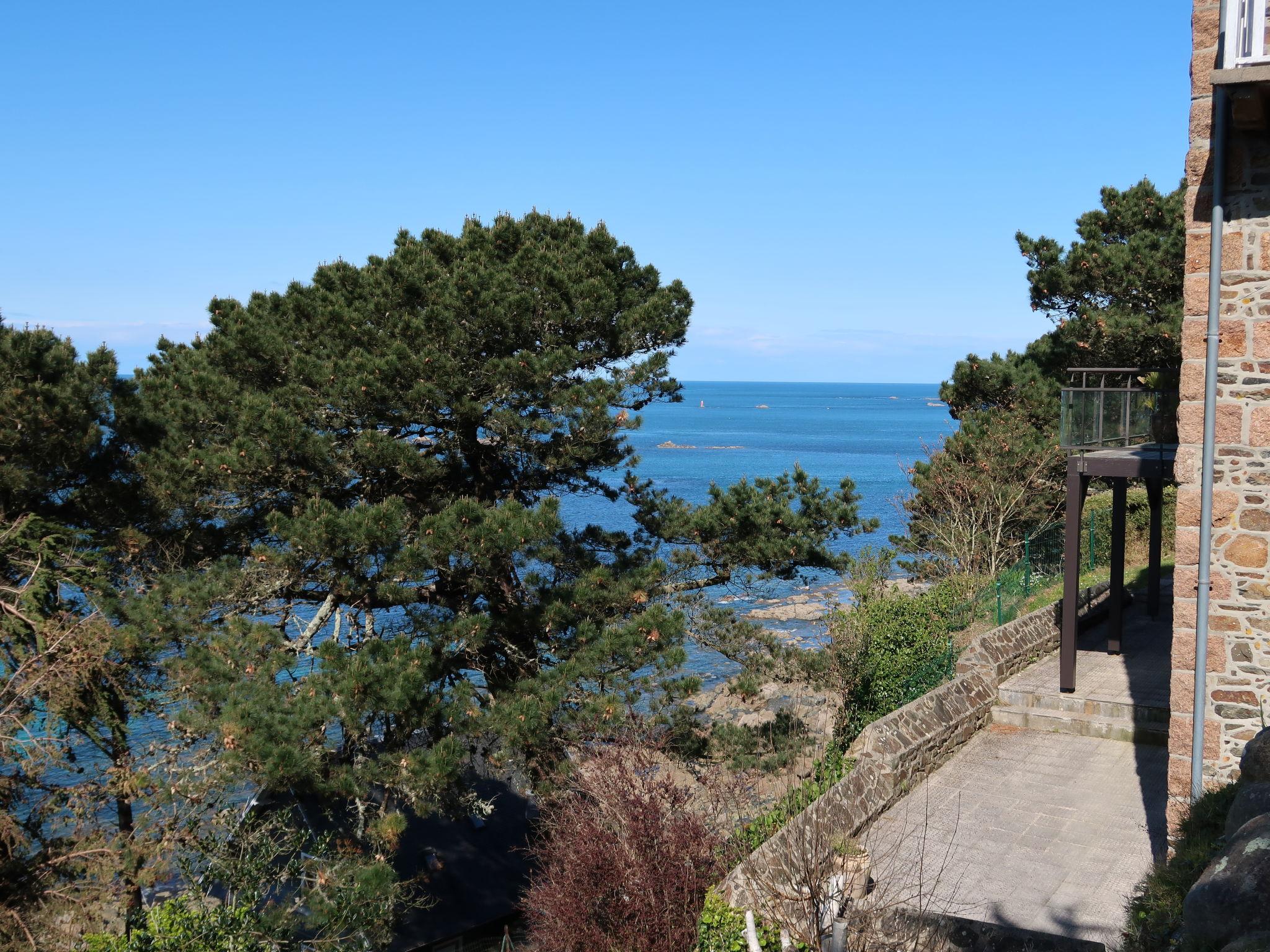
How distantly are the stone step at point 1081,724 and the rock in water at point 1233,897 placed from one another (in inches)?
308

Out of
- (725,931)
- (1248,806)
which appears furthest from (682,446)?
(1248,806)

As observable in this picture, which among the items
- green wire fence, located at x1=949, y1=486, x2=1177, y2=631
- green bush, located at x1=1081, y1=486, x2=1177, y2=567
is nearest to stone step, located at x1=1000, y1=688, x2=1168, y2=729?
green wire fence, located at x1=949, y1=486, x2=1177, y2=631

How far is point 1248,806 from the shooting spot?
5.81 m

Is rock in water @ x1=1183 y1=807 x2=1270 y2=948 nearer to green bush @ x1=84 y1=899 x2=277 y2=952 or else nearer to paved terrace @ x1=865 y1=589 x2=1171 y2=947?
paved terrace @ x1=865 y1=589 x2=1171 y2=947

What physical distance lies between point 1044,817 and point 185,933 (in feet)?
27.7

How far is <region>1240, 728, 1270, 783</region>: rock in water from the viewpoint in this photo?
6.11m

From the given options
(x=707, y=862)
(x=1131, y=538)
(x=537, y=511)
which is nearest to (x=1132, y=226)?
(x=1131, y=538)

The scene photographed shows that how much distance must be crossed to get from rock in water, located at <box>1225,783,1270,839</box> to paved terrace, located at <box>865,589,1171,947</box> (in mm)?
2044

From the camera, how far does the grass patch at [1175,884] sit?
244 inches

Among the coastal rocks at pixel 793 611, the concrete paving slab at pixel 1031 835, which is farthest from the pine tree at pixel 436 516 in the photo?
the coastal rocks at pixel 793 611

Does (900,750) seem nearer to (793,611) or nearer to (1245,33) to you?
(1245,33)

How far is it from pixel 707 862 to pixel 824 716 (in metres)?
11.5

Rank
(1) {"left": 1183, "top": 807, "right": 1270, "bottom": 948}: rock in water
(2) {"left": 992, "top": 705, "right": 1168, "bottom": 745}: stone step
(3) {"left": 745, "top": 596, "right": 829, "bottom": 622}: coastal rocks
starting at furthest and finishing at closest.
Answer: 1. (3) {"left": 745, "top": 596, "right": 829, "bottom": 622}: coastal rocks
2. (2) {"left": 992, "top": 705, "right": 1168, "bottom": 745}: stone step
3. (1) {"left": 1183, "top": 807, "right": 1270, "bottom": 948}: rock in water

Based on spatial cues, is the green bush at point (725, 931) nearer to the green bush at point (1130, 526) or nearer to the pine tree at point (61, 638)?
the pine tree at point (61, 638)
